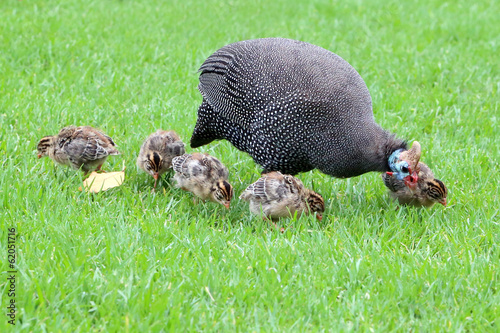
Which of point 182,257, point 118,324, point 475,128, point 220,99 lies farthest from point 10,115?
point 475,128

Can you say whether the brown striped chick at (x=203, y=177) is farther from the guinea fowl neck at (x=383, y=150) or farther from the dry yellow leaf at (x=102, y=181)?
the guinea fowl neck at (x=383, y=150)

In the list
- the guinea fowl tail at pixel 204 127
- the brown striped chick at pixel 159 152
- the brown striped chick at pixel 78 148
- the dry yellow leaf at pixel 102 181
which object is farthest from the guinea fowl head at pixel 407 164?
the brown striped chick at pixel 78 148

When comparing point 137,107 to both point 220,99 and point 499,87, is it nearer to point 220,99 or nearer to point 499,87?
point 220,99

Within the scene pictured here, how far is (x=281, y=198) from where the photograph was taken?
458cm

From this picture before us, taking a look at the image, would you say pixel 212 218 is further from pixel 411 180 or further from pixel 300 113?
pixel 411 180

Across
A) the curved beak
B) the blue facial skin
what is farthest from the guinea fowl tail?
the curved beak

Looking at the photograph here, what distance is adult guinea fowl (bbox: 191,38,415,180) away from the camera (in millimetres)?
4652

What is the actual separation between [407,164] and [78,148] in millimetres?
2462

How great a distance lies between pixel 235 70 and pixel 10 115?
7.45 feet

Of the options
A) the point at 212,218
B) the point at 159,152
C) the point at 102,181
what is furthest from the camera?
the point at 159,152

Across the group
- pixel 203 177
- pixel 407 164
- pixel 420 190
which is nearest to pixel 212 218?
pixel 203 177

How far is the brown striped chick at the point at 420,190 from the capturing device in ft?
15.3

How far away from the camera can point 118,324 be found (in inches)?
124

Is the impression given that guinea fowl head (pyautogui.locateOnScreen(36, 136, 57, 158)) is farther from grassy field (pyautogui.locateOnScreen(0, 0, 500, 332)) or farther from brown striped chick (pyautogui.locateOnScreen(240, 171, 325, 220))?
brown striped chick (pyautogui.locateOnScreen(240, 171, 325, 220))
